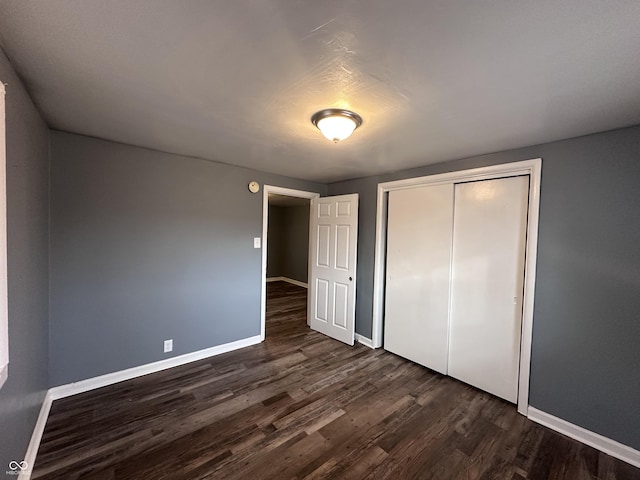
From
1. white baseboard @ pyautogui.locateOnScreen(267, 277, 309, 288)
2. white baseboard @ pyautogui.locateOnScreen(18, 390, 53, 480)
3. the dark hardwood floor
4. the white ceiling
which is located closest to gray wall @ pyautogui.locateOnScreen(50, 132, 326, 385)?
white baseboard @ pyautogui.locateOnScreen(18, 390, 53, 480)

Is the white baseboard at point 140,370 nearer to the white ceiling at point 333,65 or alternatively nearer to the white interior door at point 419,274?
the white interior door at point 419,274

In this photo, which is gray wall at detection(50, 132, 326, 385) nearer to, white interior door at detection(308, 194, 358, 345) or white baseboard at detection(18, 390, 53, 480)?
white baseboard at detection(18, 390, 53, 480)

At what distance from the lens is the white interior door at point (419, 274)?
2746mm

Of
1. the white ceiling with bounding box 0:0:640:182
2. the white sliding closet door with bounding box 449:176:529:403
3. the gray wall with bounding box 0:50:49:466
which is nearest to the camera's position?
the white ceiling with bounding box 0:0:640:182

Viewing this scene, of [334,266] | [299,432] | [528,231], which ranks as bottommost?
[299,432]

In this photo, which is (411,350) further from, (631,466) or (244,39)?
(244,39)

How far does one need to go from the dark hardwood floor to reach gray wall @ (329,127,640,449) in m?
0.30

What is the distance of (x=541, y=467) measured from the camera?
1660 mm

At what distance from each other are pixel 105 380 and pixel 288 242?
18.0 feet

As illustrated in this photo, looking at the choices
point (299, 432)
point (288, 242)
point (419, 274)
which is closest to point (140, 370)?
point (299, 432)

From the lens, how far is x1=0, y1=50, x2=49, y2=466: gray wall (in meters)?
1.24

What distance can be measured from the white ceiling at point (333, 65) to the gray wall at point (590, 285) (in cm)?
26

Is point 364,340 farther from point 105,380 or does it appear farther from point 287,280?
point 287,280

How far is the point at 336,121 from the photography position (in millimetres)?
1662
